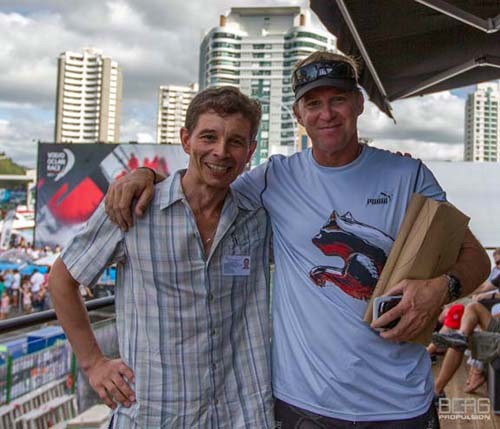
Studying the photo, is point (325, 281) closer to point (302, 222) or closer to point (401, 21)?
point (302, 222)

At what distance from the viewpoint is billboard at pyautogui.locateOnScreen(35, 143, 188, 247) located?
93.3 ft

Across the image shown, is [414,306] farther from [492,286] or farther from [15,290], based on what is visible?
[15,290]

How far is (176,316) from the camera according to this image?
1352mm

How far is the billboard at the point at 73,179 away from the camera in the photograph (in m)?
28.4

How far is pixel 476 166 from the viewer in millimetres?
10688

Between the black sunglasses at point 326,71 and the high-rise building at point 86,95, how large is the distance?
100m

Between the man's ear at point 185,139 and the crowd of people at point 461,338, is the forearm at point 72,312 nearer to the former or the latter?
the man's ear at point 185,139

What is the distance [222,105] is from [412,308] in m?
0.68

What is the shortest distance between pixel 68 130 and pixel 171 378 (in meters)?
105

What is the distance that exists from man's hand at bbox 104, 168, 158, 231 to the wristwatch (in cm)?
77

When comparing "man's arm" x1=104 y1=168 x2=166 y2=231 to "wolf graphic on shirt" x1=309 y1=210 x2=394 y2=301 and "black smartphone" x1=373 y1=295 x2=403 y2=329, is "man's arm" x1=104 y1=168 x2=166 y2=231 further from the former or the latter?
"black smartphone" x1=373 y1=295 x2=403 y2=329

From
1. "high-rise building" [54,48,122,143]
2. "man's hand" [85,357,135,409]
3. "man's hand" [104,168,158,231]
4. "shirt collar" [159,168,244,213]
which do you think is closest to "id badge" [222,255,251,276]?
"shirt collar" [159,168,244,213]

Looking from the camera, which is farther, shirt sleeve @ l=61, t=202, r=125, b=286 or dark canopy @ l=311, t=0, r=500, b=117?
dark canopy @ l=311, t=0, r=500, b=117

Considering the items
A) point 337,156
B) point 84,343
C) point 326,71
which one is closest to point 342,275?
point 337,156
